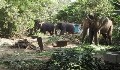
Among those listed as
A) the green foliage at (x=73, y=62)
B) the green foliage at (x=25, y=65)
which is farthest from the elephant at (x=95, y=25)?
the green foliage at (x=73, y=62)

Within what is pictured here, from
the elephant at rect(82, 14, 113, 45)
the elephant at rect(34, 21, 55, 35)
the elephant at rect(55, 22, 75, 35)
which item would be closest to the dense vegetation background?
the elephant at rect(82, 14, 113, 45)

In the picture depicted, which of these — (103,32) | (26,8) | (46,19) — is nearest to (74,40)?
(103,32)

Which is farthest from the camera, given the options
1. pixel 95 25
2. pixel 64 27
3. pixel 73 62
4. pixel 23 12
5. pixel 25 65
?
pixel 64 27

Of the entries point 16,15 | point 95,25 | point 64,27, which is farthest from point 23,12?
point 95,25

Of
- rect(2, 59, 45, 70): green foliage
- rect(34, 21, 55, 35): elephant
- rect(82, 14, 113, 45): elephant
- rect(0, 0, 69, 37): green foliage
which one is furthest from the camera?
rect(34, 21, 55, 35): elephant

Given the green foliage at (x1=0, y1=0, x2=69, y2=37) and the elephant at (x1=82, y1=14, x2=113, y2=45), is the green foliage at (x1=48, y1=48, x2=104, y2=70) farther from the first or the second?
the green foliage at (x1=0, y1=0, x2=69, y2=37)

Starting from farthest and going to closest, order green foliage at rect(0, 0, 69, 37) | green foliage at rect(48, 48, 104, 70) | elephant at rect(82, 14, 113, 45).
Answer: green foliage at rect(0, 0, 69, 37)
elephant at rect(82, 14, 113, 45)
green foliage at rect(48, 48, 104, 70)

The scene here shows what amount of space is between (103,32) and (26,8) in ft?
20.1

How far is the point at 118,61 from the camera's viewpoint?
822 centimetres

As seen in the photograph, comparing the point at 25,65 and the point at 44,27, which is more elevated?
the point at 44,27

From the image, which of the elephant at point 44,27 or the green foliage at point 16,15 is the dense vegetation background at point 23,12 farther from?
the elephant at point 44,27

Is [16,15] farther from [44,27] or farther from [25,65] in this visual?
[25,65]

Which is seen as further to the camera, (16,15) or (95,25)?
(16,15)

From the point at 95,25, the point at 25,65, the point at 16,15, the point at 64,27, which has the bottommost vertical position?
the point at 25,65
